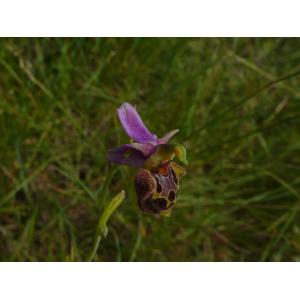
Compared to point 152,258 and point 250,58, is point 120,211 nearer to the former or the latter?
point 152,258

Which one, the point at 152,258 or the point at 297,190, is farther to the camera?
the point at 297,190

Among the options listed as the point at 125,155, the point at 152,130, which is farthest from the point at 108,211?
the point at 152,130

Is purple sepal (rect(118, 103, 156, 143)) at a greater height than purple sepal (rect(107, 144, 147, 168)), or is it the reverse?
purple sepal (rect(118, 103, 156, 143))

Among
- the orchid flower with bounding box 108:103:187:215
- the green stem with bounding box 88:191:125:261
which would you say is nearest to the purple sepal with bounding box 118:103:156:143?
the orchid flower with bounding box 108:103:187:215

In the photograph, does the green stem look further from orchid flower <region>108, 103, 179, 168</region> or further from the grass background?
the grass background

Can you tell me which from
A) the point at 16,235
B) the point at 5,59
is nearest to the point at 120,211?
the point at 16,235

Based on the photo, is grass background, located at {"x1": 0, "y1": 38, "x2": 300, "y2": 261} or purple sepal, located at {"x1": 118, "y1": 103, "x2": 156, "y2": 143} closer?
purple sepal, located at {"x1": 118, "y1": 103, "x2": 156, "y2": 143}
